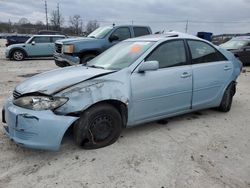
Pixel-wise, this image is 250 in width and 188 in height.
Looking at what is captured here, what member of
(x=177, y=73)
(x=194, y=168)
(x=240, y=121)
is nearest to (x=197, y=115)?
(x=240, y=121)

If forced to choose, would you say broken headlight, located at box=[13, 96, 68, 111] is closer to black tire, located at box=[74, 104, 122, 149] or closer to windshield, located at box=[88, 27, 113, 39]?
black tire, located at box=[74, 104, 122, 149]

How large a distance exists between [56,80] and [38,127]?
773 millimetres

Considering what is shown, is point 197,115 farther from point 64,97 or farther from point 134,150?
point 64,97

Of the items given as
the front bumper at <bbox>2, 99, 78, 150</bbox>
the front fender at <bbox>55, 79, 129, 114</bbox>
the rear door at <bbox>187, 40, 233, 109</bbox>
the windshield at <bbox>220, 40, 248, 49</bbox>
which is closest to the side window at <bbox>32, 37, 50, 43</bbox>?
the windshield at <bbox>220, 40, 248, 49</bbox>

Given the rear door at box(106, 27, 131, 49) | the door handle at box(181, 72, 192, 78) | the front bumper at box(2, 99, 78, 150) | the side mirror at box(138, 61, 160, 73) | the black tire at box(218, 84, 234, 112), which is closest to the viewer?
the front bumper at box(2, 99, 78, 150)

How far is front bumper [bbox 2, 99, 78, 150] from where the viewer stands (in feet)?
11.0

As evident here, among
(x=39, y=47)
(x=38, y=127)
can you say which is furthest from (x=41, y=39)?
(x=38, y=127)

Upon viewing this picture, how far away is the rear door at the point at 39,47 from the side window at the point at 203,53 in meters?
12.9

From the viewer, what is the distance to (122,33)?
10258mm

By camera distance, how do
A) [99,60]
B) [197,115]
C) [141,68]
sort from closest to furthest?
[141,68] < [99,60] < [197,115]

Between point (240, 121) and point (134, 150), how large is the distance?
244 cm

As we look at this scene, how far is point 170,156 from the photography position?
147 inches

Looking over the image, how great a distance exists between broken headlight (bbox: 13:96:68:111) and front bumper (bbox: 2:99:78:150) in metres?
0.06

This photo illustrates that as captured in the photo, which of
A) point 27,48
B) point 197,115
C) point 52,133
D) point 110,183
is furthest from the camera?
point 27,48
